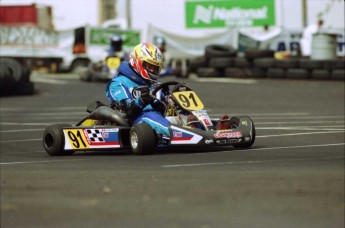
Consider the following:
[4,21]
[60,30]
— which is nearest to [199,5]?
[60,30]

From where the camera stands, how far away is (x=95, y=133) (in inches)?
332

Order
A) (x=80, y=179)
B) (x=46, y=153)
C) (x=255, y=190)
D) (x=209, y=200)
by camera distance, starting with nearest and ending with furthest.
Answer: (x=209, y=200), (x=255, y=190), (x=80, y=179), (x=46, y=153)

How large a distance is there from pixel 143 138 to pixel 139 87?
599mm

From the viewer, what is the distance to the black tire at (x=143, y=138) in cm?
791

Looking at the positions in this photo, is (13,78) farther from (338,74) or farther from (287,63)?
(338,74)

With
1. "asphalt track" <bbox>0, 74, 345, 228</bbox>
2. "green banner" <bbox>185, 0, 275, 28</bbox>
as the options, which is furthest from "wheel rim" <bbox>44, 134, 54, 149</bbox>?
"green banner" <bbox>185, 0, 275, 28</bbox>

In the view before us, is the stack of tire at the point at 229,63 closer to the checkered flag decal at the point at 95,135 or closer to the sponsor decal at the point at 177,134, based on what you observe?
the checkered flag decal at the point at 95,135

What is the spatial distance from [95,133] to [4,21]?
888 inches

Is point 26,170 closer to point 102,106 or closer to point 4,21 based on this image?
point 102,106

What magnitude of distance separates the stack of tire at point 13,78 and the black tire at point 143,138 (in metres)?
8.76

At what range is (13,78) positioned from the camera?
16.9 m

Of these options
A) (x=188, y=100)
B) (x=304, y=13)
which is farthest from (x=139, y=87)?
(x=304, y=13)

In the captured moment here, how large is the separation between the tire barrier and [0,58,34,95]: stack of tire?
533cm

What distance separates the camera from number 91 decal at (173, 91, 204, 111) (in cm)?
813
